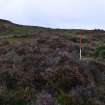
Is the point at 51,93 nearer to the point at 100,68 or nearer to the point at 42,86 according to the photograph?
the point at 42,86

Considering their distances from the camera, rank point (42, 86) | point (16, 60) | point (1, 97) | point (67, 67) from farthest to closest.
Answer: point (16, 60), point (67, 67), point (42, 86), point (1, 97)

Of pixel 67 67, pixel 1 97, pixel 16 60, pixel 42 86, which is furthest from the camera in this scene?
pixel 16 60

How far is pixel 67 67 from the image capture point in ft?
44.7

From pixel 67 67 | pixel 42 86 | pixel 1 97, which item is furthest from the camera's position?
pixel 67 67

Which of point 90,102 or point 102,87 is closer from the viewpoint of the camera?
point 90,102

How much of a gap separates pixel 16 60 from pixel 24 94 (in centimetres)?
387

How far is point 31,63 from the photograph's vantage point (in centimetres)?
1446

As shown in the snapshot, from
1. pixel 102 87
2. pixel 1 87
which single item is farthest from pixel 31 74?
pixel 102 87

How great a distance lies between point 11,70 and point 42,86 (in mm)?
1406

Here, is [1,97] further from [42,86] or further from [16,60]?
[16,60]

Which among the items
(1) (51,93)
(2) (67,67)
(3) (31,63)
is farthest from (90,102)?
(3) (31,63)

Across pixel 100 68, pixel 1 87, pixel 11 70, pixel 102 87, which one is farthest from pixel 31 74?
pixel 100 68

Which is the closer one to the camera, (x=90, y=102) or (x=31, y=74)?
(x=90, y=102)

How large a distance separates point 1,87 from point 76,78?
260 centimetres
